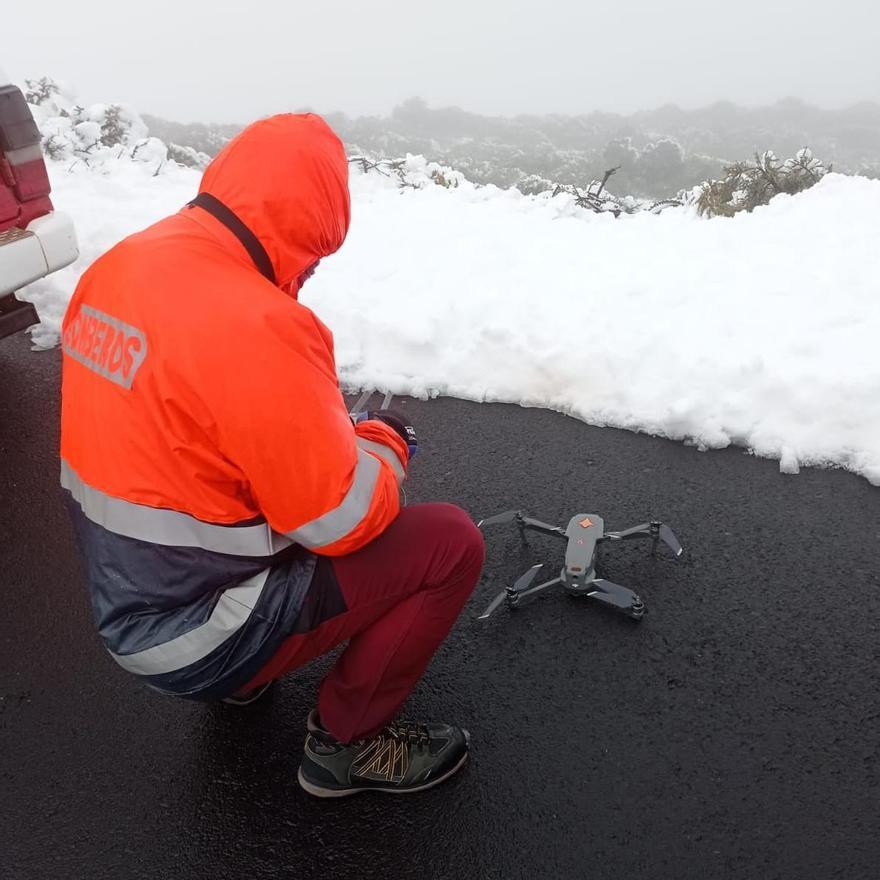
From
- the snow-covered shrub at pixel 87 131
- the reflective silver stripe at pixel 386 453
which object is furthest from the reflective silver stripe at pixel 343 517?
the snow-covered shrub at pixel 87 131

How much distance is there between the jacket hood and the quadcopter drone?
1.38m

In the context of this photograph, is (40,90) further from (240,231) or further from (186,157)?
(240,231)

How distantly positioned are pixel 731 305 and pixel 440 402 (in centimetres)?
172

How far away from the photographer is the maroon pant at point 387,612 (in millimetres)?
1983

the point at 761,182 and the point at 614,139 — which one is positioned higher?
the point at 761,182

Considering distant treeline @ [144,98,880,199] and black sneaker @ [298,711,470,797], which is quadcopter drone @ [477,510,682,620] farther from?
distant treeline @ [144,98,880,199]

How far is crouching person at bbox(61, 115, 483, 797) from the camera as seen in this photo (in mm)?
1685

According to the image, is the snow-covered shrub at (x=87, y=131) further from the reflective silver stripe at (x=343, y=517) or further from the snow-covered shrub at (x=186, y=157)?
the reflective silver stripe at (x=343, y=517)

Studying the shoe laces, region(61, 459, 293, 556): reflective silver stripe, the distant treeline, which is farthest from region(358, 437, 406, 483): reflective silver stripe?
the distant treeline

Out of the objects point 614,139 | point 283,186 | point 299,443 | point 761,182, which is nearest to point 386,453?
point 299,443

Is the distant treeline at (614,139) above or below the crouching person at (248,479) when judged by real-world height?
below

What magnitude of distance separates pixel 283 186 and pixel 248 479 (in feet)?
2.30

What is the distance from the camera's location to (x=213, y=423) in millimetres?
1680

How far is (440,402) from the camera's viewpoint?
4.11 meters
